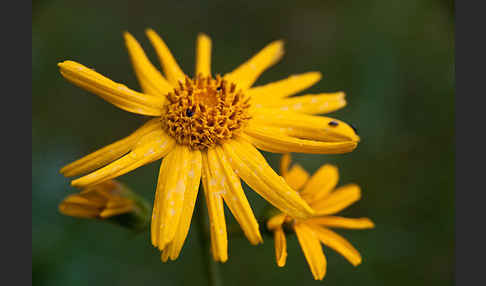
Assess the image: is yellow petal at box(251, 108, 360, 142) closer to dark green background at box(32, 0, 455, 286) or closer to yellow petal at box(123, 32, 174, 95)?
yellow petal at box(123, 32, 174, 95)

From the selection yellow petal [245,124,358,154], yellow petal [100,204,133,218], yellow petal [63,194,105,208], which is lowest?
yellow petal [100,204,133,218]

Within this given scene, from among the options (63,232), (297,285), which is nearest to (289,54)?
(297,285)

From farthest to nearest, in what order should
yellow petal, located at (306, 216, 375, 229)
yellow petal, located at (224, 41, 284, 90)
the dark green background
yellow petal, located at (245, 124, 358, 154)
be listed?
the dark green background → yellow petal, located at (224, 41, 284, 90) → yellow petal, located at (306, 216, 375, 229) → yellow petal, located at (245, 124, 358, 154)

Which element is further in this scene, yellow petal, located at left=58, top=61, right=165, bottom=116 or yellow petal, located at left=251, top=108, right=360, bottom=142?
yellow petal, located at left=251, top=108, right=360, bottom=142

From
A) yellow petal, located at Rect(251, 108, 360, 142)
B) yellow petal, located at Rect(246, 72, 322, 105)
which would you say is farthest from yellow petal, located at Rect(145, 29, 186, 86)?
yellow petal, located at Rect(251, 108, 360, 142)

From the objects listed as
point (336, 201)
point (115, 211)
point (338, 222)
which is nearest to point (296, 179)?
point (336, 201)

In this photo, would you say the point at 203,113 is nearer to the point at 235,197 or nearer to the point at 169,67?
the point at 235,197
